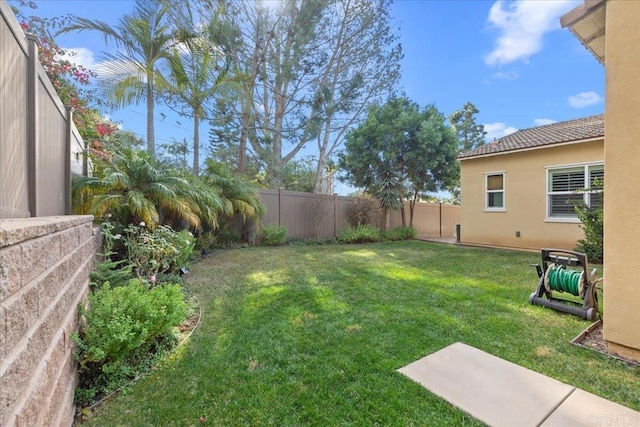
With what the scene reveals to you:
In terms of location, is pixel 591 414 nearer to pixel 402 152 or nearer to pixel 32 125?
pixel 32 125

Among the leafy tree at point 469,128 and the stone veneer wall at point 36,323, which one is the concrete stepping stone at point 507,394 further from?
the leafy tree at point 469,128

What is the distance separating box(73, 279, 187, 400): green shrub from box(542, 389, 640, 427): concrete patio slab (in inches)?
115

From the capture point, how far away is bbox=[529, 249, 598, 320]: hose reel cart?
11.2 ft

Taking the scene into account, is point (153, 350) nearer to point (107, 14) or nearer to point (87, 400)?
point (87, 400)

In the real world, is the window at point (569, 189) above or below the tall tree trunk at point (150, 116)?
below

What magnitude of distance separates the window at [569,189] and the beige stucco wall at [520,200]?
174mm

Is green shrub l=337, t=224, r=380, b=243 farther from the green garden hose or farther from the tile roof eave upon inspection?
the green garden hose

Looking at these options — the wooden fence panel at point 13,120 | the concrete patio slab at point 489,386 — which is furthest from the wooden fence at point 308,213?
the concrete patio slab at point 489,386

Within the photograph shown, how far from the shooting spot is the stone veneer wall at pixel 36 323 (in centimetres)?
104

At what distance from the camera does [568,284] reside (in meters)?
3.54

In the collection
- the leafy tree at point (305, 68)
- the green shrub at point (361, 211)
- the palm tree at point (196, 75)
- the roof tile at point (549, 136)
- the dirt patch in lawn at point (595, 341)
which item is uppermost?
the leafy tree at point (305, 68)

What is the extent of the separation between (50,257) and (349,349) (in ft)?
7.70

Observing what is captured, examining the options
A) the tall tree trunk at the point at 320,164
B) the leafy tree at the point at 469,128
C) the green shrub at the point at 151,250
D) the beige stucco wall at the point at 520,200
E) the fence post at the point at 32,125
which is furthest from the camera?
the leafy tree at the point at 469,128

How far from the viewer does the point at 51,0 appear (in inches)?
245
